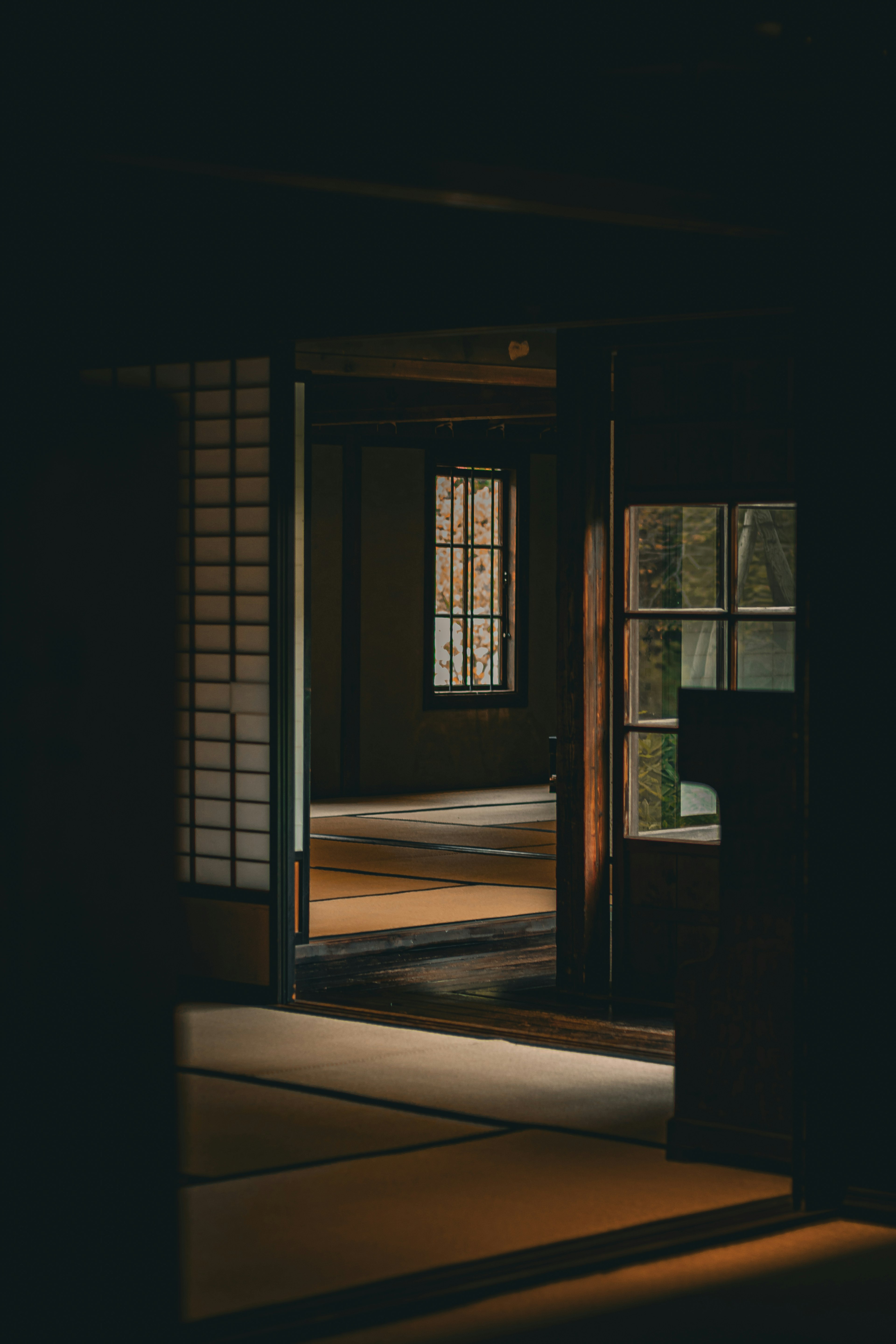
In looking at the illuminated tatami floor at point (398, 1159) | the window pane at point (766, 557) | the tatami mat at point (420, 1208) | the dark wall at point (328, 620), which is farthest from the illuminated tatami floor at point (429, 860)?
the tatami mat at point (420, 1208)

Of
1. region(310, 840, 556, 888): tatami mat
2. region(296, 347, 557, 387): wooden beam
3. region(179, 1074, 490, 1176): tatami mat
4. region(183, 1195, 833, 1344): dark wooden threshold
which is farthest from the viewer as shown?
region(310, 840, 556, 888): tatami mat

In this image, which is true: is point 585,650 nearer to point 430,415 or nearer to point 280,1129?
point 280,1129

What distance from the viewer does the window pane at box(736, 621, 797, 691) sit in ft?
A: 15.2

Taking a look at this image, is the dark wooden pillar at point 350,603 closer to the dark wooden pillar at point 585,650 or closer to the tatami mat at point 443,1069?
the dark wooden pillar at point 585,650

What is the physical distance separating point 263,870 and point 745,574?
1.59m

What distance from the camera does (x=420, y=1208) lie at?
3.13 meters

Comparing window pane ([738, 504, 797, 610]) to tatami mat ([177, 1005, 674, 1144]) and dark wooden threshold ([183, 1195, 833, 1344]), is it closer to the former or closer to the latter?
tatami mat ([177, 1005, 674, 1144])

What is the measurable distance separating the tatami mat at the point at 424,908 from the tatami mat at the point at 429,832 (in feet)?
4.71

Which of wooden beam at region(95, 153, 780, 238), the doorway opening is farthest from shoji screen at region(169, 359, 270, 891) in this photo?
the doorway opening

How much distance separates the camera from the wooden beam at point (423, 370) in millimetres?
6508

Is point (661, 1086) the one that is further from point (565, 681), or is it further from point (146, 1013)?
point (146, 1013)

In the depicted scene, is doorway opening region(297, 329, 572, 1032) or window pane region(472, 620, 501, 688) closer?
doorway opening region(297, 329, 572, 1032)

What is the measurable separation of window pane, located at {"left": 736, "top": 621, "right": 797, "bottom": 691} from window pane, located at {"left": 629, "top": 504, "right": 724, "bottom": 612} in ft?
0.36

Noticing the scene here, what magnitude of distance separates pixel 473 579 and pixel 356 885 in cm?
489
